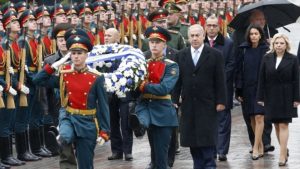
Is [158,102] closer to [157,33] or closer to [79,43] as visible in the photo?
[157,33]

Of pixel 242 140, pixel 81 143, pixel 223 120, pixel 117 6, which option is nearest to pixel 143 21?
pixel 117 6

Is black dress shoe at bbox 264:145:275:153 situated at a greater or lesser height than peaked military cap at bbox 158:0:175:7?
lesser

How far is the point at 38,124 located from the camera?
1722 cm

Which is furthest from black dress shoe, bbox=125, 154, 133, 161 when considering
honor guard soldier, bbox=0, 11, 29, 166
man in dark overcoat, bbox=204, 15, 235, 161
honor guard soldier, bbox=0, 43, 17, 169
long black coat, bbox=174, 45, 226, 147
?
long black coat, bbox=174, 45, 226, 147

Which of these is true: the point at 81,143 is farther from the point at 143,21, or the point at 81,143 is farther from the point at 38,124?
the point at 143,21

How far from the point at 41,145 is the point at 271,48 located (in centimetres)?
385

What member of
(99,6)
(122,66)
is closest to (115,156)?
(122,66)

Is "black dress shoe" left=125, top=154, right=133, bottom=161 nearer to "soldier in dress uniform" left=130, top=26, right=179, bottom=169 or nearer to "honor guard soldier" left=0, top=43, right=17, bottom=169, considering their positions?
"honor guard soldier" left=0, top=43, right=17, bottom=169

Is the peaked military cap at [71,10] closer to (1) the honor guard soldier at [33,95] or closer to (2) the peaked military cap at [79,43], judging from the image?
(1) the honor guard soldier at [33,95]

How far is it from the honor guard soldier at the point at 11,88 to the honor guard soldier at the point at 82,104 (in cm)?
340

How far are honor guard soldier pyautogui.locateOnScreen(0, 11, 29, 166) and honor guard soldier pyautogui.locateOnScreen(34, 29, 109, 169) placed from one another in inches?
134

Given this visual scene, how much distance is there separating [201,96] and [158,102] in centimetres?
53

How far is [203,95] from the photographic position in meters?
14.1

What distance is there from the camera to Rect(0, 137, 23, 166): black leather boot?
16.0m
